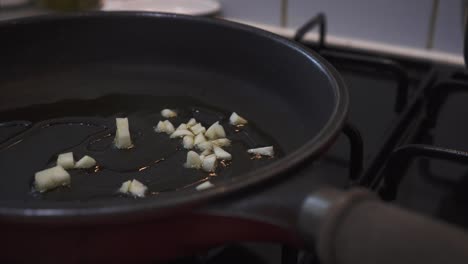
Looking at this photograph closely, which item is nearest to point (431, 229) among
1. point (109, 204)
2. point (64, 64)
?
point (109, 204)

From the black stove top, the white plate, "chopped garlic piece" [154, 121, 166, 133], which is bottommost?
the black stove top

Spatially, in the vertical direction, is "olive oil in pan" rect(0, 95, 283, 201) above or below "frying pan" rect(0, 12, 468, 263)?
below

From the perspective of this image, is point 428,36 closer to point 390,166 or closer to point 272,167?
point 390,166

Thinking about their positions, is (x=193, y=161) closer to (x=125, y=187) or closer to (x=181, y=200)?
(x=125, y=187)

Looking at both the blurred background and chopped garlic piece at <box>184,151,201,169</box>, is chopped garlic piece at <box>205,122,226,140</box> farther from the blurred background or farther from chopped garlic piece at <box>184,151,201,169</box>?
the blurred background

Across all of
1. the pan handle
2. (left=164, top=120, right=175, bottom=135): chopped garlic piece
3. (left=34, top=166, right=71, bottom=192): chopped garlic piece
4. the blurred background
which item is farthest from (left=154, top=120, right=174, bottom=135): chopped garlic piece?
the blurred background

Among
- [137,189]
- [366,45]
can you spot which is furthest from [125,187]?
[366,45]

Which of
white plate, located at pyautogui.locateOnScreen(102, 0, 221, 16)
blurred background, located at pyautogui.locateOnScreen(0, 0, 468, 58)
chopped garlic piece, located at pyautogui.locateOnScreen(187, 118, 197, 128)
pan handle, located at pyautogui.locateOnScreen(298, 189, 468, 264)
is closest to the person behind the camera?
pan handle, located at pyautogui.locateOnScreen(298, 189, 468, 264)

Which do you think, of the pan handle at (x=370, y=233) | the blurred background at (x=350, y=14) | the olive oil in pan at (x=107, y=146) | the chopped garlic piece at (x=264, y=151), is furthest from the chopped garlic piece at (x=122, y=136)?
the blurred background at (x=350, y=14)
